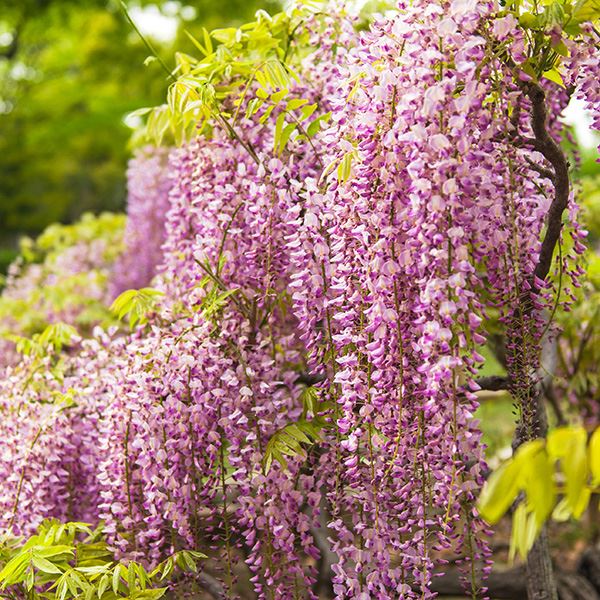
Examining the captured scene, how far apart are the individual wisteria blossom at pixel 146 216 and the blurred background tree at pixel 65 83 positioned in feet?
20.4

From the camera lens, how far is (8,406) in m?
3.75

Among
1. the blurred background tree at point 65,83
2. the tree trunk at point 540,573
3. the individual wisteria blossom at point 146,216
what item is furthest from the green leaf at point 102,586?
the blurred background tree at point 65,83

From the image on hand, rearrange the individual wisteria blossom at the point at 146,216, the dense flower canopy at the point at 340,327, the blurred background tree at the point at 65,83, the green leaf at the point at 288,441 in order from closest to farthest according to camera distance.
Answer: the dense flower canopy at the point at 340,327
the green leaf at the point at 288,441
the individual wisteria blossom at the point at 146,216
the blurred background tree at the point at 65,83

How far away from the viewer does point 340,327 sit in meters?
2.91

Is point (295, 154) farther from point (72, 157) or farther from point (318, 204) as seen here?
point (72, 157)

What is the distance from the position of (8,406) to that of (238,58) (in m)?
1.79

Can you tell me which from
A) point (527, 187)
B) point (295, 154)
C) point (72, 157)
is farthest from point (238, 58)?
point (72, 157)

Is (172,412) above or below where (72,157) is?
below

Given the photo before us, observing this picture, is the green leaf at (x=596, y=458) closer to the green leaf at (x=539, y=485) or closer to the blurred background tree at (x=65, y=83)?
the green leaf at (x=539, y=485)

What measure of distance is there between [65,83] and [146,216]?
10.3 metres

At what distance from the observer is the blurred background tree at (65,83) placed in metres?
13.5

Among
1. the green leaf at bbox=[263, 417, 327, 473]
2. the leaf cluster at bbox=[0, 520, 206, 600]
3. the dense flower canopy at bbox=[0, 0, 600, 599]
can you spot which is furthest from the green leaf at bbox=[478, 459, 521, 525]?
the leaf cluster at bbox=[0, 520, 206, 600]

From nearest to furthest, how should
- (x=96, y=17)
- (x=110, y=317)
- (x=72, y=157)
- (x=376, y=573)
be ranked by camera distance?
(x=376, y=573) → (x=110, y=317) → (x=96, y=17) → (x=72, y=157)

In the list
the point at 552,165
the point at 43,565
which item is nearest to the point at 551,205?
the point at 552,165
